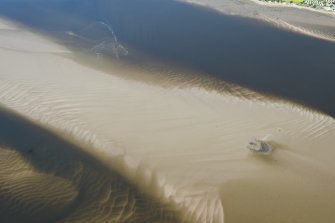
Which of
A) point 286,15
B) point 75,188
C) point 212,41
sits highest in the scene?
point 286,15

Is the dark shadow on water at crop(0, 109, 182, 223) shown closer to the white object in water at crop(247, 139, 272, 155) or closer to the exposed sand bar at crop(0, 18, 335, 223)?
the exposed sand bar at crop(0, 18, 335, 223)

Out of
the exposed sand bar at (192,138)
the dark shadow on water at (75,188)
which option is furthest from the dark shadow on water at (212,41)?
the dark shadow on water at (75,188)

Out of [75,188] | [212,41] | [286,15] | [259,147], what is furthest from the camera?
[286,15]

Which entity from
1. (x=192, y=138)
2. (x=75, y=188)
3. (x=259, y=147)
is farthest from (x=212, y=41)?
(x=75, y=188)

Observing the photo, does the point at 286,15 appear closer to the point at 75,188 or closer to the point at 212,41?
the point at 212,41

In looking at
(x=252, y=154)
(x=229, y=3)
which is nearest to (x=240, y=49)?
(x=252, y=154)

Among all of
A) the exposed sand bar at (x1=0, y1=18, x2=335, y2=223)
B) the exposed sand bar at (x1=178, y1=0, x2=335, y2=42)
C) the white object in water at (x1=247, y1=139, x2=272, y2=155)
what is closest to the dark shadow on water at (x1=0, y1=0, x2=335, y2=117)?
the exposed sand bar at (x1=178, y1=0, x2=335, y2=42)

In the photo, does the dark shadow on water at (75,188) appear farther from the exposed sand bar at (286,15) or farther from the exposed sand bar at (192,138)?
the exposed sand bar at (286,15)
